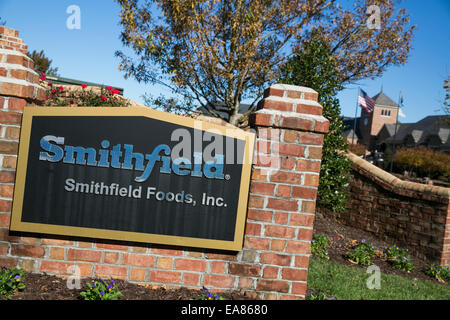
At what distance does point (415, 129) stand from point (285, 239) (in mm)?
57364

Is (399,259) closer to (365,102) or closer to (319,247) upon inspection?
(319,247)

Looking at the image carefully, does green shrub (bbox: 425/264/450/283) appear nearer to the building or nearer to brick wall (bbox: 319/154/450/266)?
brick wall (bbox: 319/154/450/266)

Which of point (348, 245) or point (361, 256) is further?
point (348, 245)

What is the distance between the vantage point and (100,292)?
2.53 metres

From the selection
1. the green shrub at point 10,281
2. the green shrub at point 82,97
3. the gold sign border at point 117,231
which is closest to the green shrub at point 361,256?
the gold sign border at point 117,231

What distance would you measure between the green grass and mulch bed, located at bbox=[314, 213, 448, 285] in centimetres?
29

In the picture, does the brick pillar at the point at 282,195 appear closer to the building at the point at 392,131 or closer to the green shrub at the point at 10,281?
the green shrub at the point at 10,281

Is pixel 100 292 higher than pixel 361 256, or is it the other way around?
pixel 100 292

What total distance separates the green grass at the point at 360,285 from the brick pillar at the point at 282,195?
2.65 feet

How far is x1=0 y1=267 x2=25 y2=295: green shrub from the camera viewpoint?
258 cm

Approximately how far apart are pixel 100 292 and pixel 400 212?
618 cm

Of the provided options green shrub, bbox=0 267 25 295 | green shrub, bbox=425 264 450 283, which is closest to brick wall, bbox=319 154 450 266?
green shrub, bbox=425 264 450 283

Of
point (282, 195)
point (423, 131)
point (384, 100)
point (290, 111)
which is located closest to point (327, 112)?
point (290, 111)

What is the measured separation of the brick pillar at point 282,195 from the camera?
9.75 feet
